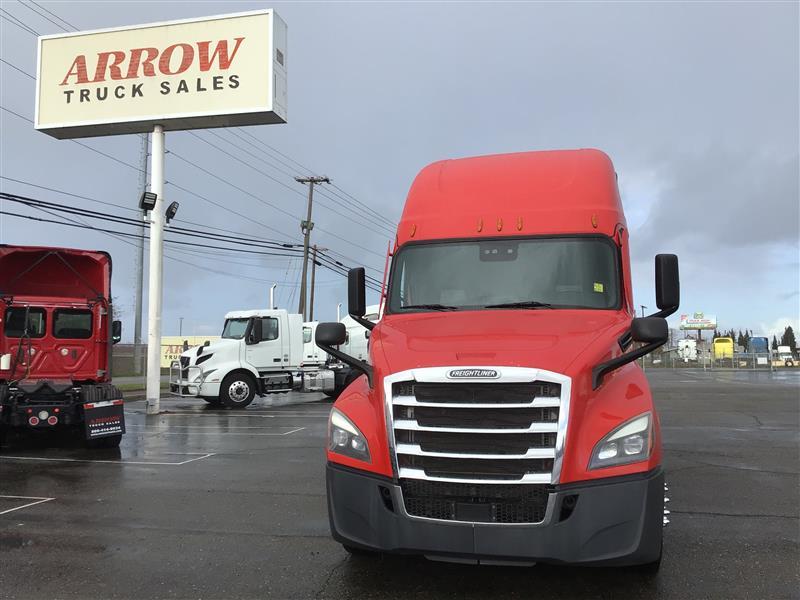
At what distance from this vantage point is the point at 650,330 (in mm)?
3961

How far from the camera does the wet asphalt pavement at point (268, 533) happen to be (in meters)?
4.21

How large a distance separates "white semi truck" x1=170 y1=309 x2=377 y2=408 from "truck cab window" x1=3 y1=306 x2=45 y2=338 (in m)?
6.91

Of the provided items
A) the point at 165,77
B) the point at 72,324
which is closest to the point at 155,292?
the point at 72,324

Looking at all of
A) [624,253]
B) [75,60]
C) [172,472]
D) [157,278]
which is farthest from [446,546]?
[75,60]

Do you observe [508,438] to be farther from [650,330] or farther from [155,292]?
[155,292]

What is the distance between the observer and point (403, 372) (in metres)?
3.78

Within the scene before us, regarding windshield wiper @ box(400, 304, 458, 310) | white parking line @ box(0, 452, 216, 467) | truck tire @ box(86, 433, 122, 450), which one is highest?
windshield wiper @ box(400, 304, 458, 310)

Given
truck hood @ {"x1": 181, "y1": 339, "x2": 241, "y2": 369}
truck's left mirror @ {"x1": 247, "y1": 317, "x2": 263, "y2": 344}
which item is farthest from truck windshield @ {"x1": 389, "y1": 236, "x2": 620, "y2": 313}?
truck hood @ {"x1": 181, "y1": 339, "x2": 241, "y2": 369}

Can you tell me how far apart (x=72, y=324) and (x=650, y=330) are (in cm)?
1073

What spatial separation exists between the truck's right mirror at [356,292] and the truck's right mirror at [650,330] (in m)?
2.27

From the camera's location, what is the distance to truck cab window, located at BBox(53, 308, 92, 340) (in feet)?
37.0

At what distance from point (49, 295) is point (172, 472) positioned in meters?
5.50

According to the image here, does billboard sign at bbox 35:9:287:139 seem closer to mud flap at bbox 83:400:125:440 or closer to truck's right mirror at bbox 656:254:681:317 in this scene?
mud flap at bbox 83:400:125:440

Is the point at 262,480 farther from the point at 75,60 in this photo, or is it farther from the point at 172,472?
the point at 75,60
